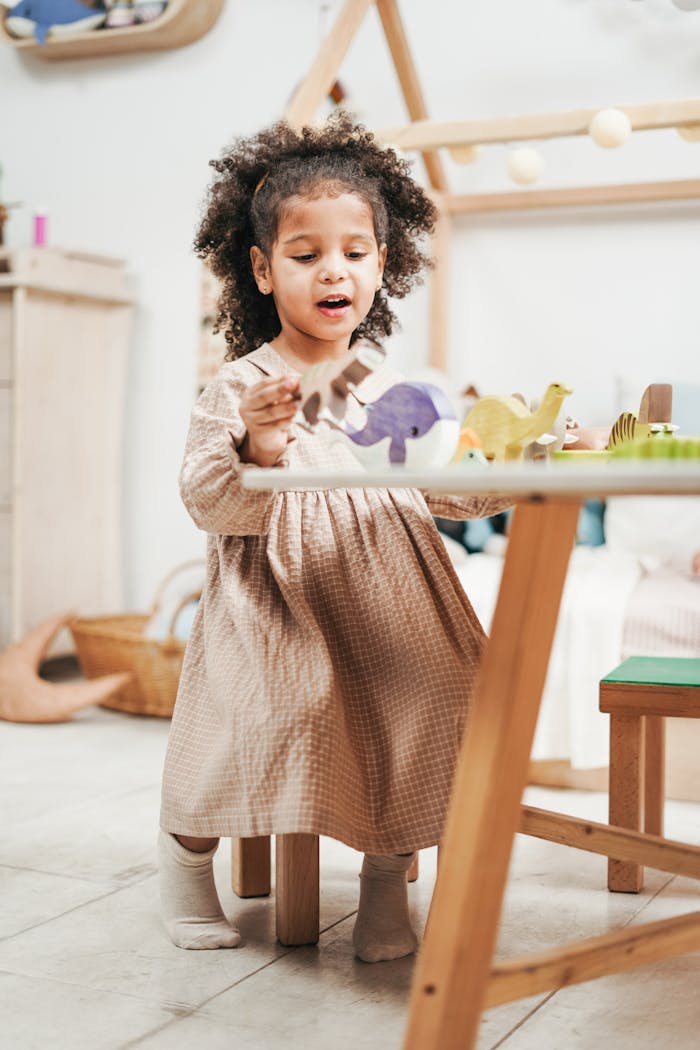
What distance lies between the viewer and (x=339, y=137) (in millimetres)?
1281

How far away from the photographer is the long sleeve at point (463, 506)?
3.75 feet

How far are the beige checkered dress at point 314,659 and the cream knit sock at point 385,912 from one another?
8cm

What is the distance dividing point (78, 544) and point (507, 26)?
1.51 m

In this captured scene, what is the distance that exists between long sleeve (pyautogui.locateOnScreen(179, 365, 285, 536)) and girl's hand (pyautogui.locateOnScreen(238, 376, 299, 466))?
0.09 feet

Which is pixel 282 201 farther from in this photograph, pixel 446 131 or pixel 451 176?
pixel 451 176

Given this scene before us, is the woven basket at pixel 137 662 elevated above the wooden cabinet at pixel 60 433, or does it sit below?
below

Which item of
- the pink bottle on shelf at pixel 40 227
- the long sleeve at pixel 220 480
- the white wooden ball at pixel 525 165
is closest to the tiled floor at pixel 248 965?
the long sleeve at pixel 220 480

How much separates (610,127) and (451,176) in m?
0.81

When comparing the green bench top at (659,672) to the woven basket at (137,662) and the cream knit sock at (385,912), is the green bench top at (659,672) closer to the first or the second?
the cream knit sock at (385,912)

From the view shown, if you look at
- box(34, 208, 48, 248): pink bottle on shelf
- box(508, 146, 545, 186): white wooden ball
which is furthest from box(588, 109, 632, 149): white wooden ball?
box(34, 208, 48, 248): pink bottle on shelf

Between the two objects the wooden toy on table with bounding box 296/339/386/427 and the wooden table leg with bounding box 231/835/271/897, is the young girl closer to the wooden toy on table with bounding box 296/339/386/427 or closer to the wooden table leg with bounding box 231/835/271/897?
the wooden toy on table with bounding box 296/339/386/427

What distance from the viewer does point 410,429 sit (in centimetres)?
89

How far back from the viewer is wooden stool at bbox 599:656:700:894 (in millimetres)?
1254

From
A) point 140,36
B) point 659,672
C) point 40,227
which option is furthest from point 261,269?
point 140,36
